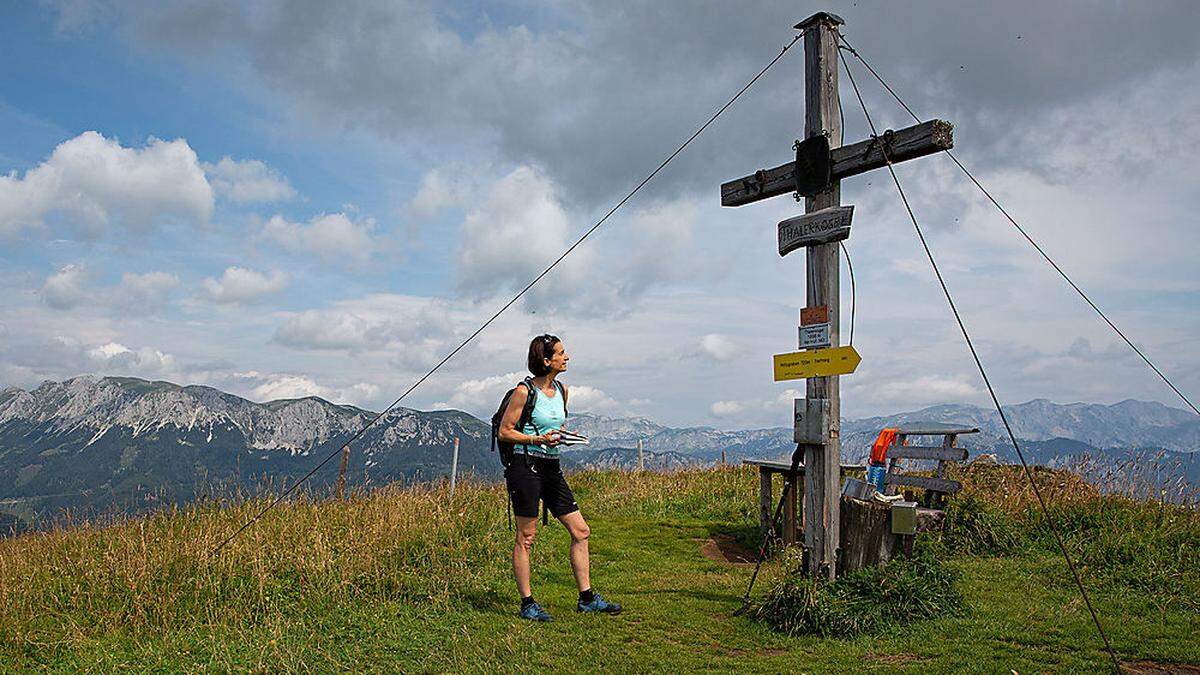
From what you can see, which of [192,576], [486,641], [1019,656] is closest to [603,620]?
[486,641]

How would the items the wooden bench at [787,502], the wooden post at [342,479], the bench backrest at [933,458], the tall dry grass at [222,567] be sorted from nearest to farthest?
the tall dry grass at [222,567] → the bench backrest at [933,458] → the wooden bench at [787,502] → the wooden post at [342,479]

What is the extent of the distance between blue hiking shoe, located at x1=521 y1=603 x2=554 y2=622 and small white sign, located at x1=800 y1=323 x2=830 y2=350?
302cm

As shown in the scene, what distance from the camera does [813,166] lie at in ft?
23.2

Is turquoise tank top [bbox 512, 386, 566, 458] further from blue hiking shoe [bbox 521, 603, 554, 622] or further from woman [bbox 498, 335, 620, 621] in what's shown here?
blue hiking shoe [bbox 521, 603, 554, 622]

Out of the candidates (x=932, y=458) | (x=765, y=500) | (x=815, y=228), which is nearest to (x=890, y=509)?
(x=815, y=228)

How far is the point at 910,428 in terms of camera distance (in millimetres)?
10914

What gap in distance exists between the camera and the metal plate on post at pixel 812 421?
6719mm

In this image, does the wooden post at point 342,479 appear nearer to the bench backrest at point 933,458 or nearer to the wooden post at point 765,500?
→ the wooden post at point 765,500

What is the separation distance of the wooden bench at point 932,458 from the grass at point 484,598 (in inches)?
13.6

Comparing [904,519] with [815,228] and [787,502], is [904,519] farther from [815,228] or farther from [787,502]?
[787,502]

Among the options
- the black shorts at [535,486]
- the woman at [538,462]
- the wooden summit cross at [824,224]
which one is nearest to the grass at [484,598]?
the woman at [538,462]

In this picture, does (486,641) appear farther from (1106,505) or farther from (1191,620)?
(1106,505)

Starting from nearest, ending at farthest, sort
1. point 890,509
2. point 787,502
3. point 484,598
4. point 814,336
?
point 890,509 < point 814,336 < point 484,598 < point 787,502

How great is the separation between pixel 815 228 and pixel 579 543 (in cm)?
325
